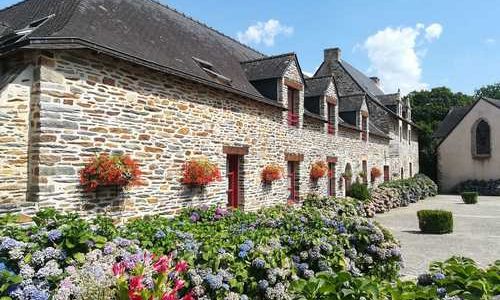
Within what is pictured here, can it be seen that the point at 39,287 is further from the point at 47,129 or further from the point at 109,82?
the point at 109,82

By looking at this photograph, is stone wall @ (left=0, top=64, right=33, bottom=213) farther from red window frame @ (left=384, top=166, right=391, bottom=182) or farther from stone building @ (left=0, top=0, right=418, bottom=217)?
red window frame @ (left=384, top=166, right=391, bottom=182)

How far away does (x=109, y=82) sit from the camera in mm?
6660

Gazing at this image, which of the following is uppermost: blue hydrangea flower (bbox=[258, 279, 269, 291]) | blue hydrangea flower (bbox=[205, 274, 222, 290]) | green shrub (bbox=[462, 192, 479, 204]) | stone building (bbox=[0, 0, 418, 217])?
stone building (bbox=[0, 0, 418, 217])

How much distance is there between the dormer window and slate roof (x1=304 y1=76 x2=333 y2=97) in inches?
238

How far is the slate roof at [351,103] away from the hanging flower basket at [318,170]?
6.25 metres

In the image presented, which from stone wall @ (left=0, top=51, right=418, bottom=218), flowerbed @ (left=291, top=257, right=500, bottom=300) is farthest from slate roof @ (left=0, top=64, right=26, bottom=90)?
flowerbed @ (left=291, top=257, right=500, bottom=300)

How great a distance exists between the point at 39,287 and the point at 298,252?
3.38 metres

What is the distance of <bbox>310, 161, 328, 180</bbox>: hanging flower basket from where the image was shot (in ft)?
46.0

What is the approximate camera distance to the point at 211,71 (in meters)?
9.95

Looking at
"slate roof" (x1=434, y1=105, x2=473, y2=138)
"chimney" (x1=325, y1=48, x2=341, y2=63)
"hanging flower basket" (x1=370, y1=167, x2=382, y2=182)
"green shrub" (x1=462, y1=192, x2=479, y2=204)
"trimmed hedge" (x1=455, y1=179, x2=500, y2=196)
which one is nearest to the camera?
"hanging flower basket" (x1=370, y1=167, x2=382, y2=182)

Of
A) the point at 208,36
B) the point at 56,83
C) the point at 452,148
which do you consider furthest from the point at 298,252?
the point at 452,148

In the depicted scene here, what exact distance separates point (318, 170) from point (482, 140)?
22.6 meters

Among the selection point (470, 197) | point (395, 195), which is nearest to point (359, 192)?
point (395, 195)

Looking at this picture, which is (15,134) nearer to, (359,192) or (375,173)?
(359,192)
